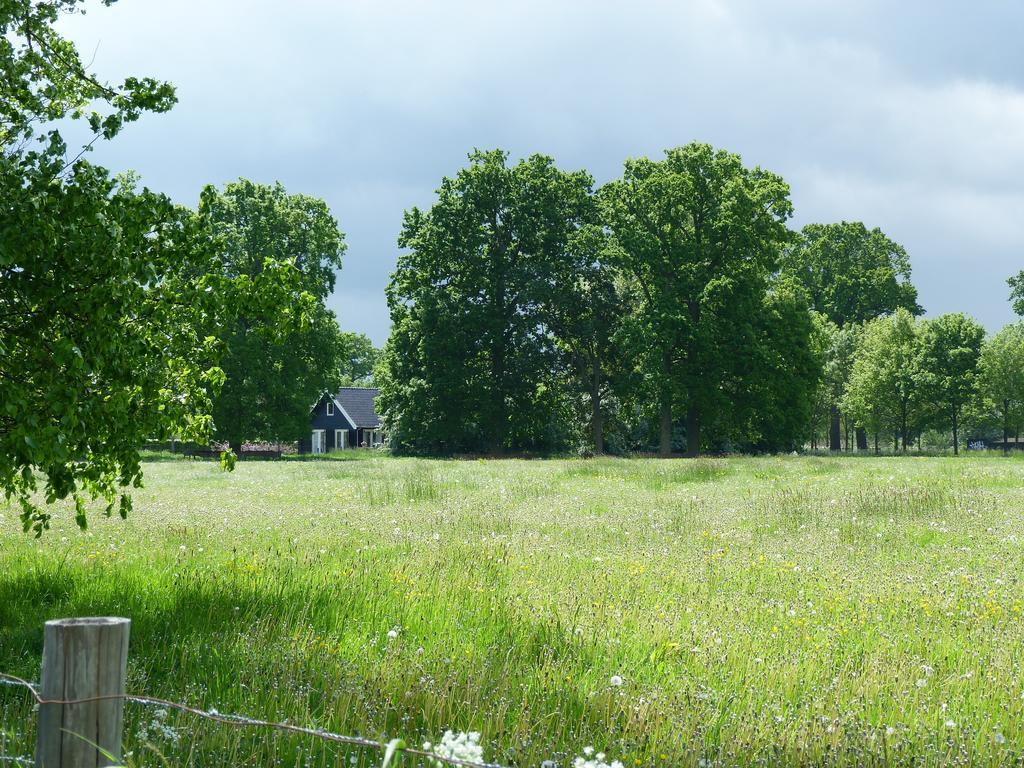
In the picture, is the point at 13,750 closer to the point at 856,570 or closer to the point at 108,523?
the point at 856,570

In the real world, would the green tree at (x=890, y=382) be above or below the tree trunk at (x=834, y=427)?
above

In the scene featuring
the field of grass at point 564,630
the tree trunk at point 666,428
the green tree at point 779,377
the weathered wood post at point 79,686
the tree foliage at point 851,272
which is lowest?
the field of grass at point 564,630

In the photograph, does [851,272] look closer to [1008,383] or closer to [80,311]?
[1008,383]

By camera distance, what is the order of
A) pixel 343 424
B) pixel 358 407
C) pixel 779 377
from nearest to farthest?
pixel 779 377, pixel 343 424, pixel 358 407

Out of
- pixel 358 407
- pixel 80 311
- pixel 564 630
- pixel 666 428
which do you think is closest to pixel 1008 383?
pixel 666 428

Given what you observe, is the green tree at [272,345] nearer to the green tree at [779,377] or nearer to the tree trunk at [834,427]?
the green tree at [779,377]

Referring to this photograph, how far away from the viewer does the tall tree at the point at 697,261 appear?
5503cm

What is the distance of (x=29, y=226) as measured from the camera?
732 centimetres

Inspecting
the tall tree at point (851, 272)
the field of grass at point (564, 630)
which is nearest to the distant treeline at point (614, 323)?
the tall tree at point (851, 272)

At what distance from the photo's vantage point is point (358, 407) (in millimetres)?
99312

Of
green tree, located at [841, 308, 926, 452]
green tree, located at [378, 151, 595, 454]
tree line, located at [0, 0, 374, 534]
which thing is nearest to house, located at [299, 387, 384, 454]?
green tree, located at [378, 151, 595, 454]

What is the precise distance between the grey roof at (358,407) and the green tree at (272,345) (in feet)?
97.8

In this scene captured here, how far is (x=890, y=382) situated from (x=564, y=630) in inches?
2681

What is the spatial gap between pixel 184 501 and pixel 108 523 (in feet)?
14.6
